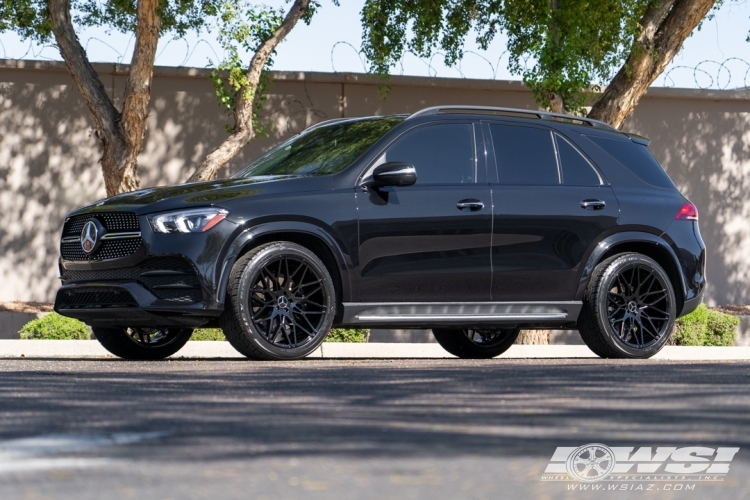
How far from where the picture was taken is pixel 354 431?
14.5 ft

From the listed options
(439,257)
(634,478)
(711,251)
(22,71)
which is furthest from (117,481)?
(711,251)

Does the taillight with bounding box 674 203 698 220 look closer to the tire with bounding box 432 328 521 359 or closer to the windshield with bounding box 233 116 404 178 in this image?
the tire with bounding box 432 328 521 359

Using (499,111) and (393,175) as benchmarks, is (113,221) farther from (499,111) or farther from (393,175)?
(499,111)

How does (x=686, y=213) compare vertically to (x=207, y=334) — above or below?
above

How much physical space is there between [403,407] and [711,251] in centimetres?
1551

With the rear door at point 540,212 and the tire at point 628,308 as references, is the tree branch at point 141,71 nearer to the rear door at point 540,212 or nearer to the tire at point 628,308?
the rear door at point 540,212

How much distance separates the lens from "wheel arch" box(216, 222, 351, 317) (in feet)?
26.8

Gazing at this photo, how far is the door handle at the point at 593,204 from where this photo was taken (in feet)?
31.1

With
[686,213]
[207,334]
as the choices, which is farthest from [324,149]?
Answer: [207,334]

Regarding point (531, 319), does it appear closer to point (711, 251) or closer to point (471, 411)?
point (471, 411)

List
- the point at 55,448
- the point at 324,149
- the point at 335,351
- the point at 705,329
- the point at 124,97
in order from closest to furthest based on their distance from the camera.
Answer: the point at 55,448
the point at 324,149
the point at 335,351
the point at 124,97
the point at 705,329

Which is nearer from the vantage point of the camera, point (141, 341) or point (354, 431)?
point (354, 431)

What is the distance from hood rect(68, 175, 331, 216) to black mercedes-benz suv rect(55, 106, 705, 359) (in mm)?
18

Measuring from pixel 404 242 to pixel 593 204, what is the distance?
1.70m
